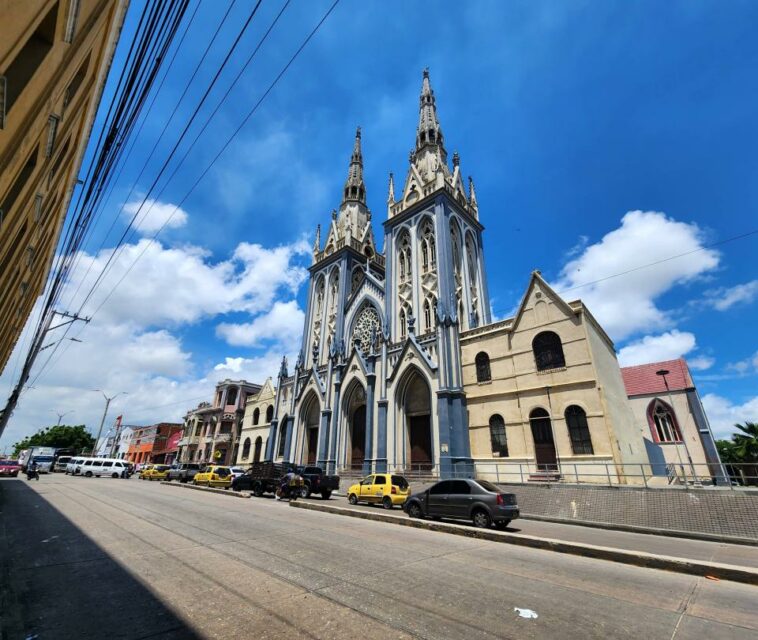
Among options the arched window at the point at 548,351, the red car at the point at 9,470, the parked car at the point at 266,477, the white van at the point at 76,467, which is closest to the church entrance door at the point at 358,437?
the parked car at the point at 266,477

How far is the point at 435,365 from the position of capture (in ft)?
81.8

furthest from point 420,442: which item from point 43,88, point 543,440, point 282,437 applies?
point 43,88

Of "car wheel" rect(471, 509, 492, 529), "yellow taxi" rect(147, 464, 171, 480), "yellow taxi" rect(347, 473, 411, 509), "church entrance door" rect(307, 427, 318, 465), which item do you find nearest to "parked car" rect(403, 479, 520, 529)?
"car wheel" rect(471, 509, 492, 529)

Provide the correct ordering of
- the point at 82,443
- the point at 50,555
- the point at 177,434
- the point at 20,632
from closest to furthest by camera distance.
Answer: the point at 20,632
the point at 50,555
the point at 177,434
the point at 82,443

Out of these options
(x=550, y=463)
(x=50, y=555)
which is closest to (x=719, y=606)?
(x=50, y=555)

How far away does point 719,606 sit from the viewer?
5.02 meters

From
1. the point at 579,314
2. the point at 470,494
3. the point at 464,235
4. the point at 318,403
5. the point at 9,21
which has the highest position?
the point at 464,235

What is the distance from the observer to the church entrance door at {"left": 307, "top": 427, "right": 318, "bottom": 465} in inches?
1325

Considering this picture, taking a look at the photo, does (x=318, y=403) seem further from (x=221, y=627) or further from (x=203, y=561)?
(x=221, y=627)

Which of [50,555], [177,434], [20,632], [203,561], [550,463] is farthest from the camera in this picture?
[177,434]

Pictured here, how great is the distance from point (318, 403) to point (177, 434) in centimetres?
4402

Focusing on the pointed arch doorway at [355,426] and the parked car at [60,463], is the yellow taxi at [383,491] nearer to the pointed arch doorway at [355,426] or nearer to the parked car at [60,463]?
the pointed arch doorway at [355,426]

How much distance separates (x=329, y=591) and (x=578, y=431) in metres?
18.0

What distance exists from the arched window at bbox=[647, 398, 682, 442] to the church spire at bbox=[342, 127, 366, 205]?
36.5m
